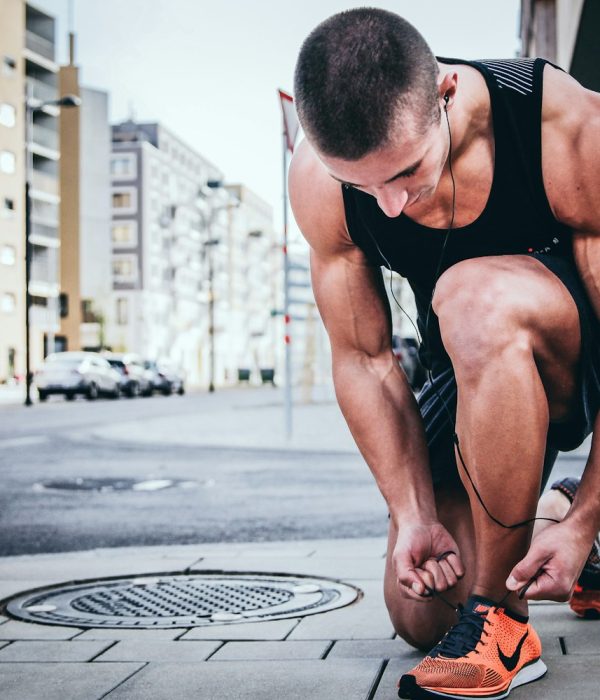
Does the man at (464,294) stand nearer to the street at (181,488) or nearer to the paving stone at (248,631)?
the paving stone at (248,631)

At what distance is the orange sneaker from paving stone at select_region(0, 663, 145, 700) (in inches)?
27.3

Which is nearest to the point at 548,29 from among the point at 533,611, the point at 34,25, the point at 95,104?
the point at 533,611

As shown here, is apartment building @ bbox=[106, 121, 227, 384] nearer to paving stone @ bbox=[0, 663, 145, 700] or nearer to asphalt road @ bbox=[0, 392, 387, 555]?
Result: asphalt road @ bbox=[0, 392, 387, 555]

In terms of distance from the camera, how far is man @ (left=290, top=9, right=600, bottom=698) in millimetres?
2094

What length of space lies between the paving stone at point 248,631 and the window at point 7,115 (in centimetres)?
5843

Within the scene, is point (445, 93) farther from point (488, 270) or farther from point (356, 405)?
point (356, 405)

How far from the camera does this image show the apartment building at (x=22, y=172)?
5834 centimetres

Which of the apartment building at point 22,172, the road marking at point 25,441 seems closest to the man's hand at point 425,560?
Answer: the road marking at point 25,441

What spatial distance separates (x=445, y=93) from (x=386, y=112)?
290 millimetres

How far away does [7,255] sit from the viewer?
2293 inches

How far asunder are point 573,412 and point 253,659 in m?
0.98

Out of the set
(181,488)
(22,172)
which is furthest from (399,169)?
(22,172)

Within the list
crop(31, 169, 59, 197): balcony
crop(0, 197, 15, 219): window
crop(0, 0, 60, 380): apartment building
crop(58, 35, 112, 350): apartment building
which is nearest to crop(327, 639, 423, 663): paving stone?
crop(0, 0, 60, 380): apartment building

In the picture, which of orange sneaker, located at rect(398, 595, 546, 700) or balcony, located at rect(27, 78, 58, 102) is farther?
balcony, located at rect(27, 78, 58, 102)
